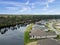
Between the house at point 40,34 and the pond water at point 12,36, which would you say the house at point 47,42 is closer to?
the house at point 40,34

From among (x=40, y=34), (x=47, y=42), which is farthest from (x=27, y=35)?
(x=47, y=42)

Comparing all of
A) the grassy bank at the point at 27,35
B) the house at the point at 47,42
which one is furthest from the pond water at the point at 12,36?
the house at the point at 47,42

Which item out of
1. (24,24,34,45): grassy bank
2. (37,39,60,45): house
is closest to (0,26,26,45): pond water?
(24,24,34,45): grassy bank

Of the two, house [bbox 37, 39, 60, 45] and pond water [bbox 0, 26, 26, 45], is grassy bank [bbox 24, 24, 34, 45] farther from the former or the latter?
house [bbox 37, 39, 60, 45]

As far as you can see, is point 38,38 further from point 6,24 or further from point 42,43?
point 6,24

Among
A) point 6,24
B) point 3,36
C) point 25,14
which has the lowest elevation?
point 3,36

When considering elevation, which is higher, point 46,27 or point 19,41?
point 46,27

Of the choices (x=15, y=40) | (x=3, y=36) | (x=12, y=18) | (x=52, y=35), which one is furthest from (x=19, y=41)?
(x=52, y=35)

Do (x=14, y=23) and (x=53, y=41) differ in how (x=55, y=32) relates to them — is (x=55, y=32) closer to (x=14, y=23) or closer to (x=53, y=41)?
(x=53, y=41)
